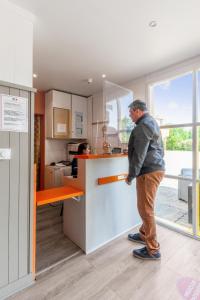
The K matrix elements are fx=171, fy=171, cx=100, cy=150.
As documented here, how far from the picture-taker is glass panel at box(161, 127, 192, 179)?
8.50ft

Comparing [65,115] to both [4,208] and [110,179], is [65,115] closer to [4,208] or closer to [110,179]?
[110,179]

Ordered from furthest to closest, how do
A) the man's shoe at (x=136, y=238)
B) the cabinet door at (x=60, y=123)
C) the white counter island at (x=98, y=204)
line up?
the cabinet door at (x=60, y=123), the man's shoe at (x=136, y=238), the white counter island at (x=98, y=204)

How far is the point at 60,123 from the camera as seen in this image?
395cm

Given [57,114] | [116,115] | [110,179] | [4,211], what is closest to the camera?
[4,211]

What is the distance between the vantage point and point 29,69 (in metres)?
1.64

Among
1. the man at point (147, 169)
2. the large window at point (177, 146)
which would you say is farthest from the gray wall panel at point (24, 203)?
the large window at point (177, 146)

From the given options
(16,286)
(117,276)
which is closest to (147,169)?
(117,276)

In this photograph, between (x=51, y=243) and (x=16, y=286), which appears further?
(x=51, y=243)

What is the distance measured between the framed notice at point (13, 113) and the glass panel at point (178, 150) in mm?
2220

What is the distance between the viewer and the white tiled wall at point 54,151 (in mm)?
4152

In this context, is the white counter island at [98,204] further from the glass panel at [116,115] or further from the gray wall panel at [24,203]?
the gray wall panel at [24,203]

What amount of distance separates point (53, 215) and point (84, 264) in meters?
1.44

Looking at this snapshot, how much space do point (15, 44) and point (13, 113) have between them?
0.64 m

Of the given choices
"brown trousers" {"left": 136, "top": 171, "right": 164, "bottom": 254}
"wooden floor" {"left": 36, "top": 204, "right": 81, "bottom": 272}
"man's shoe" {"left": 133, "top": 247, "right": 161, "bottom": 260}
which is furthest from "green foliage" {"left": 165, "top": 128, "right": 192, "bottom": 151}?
"wooden floor" {"left": 36, "top": 204, "right": 81, "bottom": 272}
